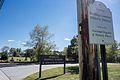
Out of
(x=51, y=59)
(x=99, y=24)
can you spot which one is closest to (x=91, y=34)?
(x=99, y=24)

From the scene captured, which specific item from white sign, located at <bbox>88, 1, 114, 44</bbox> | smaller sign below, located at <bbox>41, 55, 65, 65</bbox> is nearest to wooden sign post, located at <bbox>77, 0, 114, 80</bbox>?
white sign, located at <bbox>88, 1, 114, 44</bbox>

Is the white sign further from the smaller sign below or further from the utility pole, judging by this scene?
the smaller sign below

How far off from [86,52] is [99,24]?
45 centimetres

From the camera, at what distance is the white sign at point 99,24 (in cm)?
271

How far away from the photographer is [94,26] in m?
2.74

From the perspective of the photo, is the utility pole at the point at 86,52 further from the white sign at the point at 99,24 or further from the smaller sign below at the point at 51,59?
the smaller sign below at the point at 51,59

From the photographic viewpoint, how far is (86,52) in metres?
2.73

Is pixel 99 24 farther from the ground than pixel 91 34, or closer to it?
farther from the ground

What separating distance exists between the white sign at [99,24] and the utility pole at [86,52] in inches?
3.2

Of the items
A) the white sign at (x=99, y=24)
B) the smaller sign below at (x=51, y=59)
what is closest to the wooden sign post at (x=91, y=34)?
the white sign at (x=99, y=24)

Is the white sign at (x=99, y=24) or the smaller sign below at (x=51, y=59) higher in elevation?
the white sign at (x=99, y=24)

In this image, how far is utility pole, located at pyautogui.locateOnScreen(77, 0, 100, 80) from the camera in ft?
8.95

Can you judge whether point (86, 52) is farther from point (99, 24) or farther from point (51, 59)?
point (51, 59)

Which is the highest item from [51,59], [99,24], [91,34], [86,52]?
[99,24]
